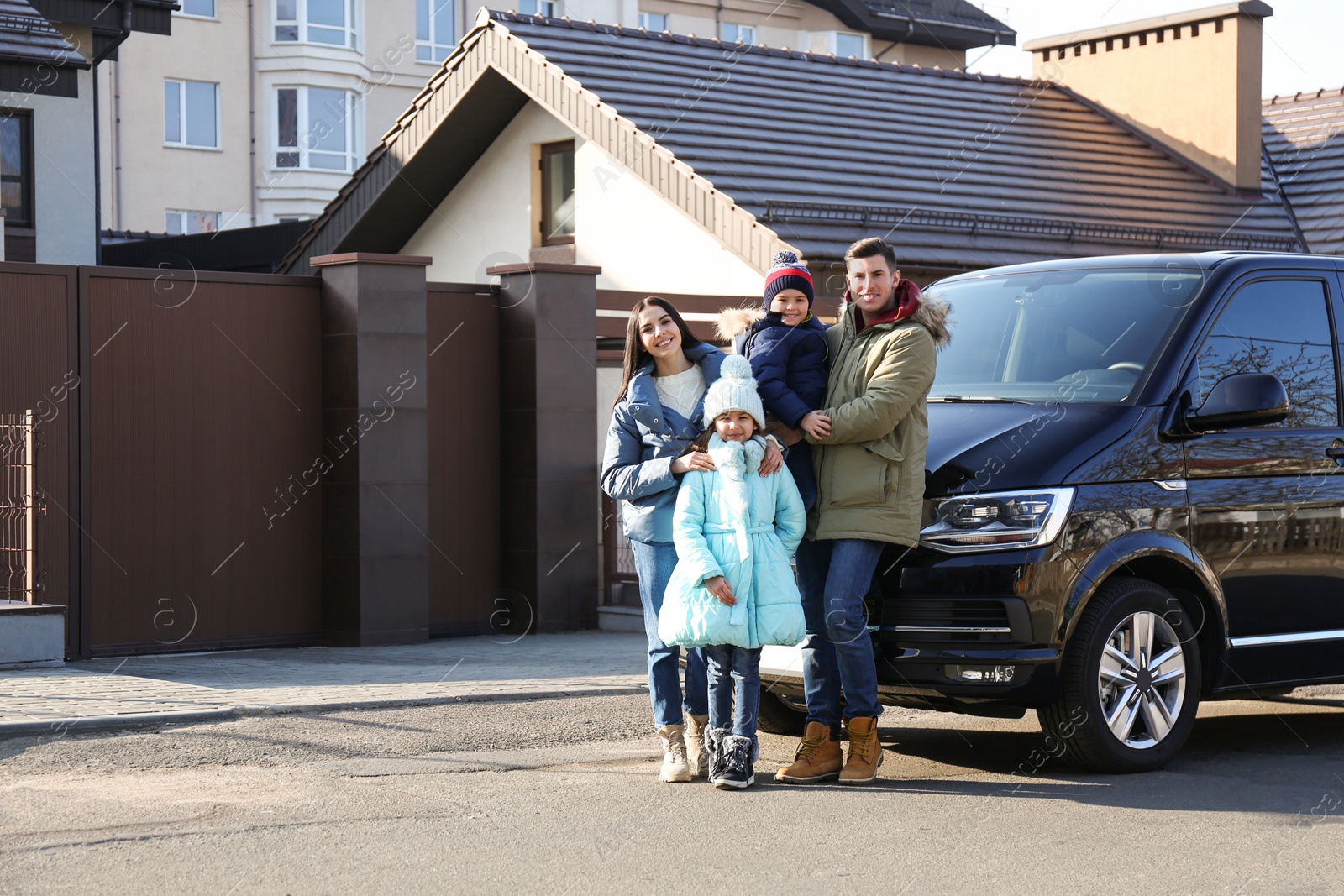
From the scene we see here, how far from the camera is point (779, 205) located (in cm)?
1644

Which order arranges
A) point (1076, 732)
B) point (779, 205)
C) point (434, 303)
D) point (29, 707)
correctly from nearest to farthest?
point (1076, 732) → point (29, 707) → point (434, 303) → point (779, 205)

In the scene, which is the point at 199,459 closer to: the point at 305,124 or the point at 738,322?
the point at 738,322

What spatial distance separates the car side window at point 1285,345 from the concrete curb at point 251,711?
3824 millimetres

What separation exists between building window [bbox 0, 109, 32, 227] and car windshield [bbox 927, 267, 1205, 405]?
16.7m

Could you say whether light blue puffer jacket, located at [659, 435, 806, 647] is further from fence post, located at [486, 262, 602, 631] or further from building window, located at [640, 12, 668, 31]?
building window, located at [640, 12, 668, 31]

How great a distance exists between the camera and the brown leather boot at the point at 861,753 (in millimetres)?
6621

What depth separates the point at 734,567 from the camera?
21.2 ft

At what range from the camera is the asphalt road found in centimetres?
517

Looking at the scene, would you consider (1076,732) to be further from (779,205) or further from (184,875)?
(779,205)

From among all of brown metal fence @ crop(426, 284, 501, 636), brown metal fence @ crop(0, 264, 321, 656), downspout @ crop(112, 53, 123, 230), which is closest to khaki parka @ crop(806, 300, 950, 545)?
brown metal fence @ crop(0, 264, 321, 656)

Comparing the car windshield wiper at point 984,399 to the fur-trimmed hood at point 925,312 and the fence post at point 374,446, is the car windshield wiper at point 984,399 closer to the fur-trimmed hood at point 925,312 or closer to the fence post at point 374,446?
the fur-trimmed hood at point 925,312

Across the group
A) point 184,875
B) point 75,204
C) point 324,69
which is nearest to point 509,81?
point 75,204

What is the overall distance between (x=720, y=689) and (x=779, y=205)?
1038 centimetres

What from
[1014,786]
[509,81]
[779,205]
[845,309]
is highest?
[509,81]
